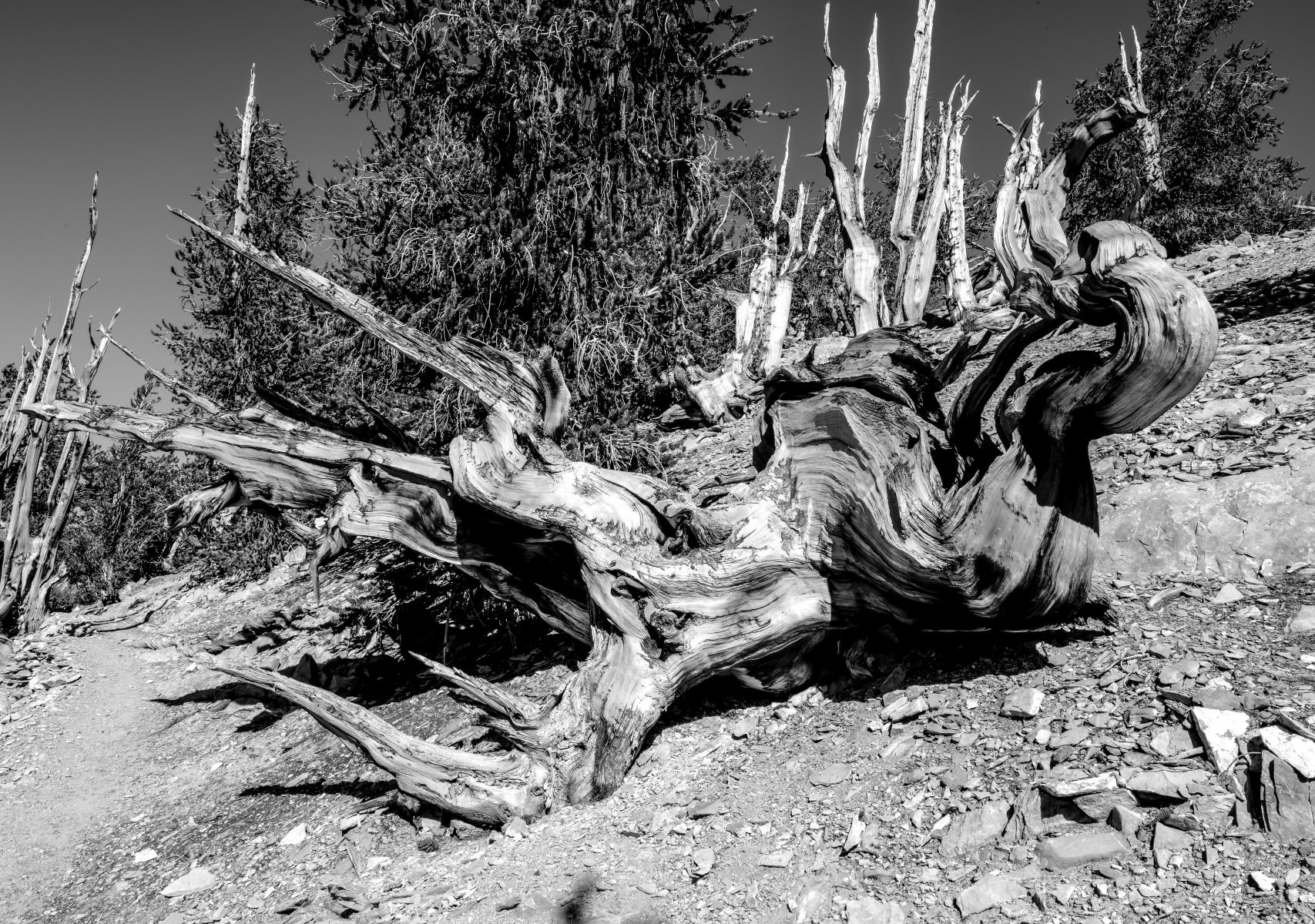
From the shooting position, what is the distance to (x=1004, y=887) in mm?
2703

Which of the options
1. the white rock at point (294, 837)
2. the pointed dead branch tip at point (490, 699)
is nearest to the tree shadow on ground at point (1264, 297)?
the pointed dead branch tip at point (490, 699)

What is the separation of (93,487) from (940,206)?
16801 millimetres

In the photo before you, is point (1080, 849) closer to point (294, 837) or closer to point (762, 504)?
point (762, 504)

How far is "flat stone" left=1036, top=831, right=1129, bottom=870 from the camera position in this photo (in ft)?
8.76

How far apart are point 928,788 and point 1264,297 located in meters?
6.45

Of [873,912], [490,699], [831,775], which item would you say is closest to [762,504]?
[831,775]

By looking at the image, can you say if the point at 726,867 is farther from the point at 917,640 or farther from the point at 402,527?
the point at 402,527

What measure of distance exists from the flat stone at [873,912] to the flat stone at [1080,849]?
0.53 metres

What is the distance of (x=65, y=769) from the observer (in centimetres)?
696

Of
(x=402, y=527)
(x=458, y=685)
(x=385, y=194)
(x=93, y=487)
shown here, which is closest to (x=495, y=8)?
(x=385, y=194)

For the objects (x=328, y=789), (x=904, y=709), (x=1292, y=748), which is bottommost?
(x=328, y=789)

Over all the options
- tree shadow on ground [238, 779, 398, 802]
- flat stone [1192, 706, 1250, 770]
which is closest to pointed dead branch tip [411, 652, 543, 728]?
tree shadow on ground [238, 779, 398, 802]

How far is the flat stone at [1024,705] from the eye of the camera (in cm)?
348

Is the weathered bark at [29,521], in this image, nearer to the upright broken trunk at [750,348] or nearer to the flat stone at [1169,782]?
the upright broken trunk at [750,348]
